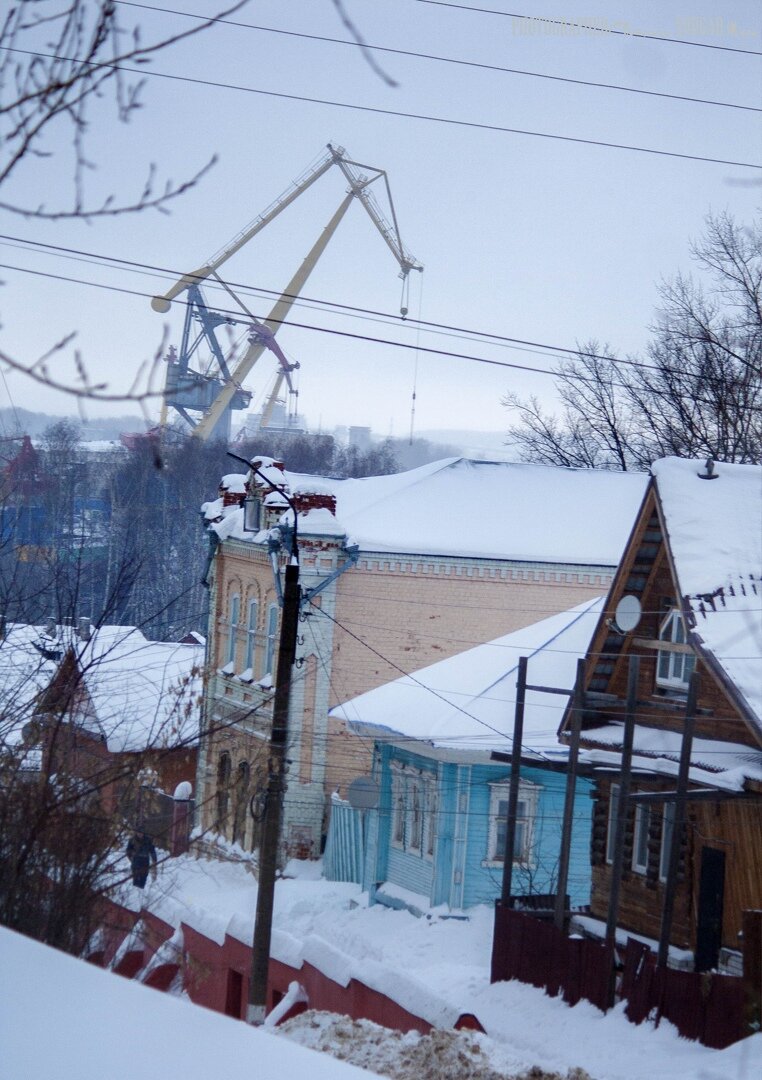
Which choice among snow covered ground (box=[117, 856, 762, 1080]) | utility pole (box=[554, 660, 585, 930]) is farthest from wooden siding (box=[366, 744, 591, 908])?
utility pole (box=[554, 660, 585, 930])

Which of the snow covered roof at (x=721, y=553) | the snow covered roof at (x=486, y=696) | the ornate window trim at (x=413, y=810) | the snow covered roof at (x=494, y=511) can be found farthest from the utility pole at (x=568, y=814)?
the snow covered roof at (x=494, y=511)

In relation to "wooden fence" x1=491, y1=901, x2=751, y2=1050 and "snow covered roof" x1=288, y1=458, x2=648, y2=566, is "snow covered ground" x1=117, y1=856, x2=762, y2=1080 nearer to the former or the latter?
"wooden fence" x1=491, y1=901, x2=751, y2=1050

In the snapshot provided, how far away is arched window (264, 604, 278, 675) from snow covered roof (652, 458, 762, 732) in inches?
320

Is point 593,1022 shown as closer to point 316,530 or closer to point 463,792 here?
point 463,792

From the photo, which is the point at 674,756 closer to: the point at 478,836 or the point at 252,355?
the point at 478,836

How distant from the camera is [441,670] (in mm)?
15578

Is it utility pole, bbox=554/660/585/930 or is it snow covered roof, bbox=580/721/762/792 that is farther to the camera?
utility pole, bbox=554/660/585/930

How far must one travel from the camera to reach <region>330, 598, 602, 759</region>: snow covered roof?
44.8 ft

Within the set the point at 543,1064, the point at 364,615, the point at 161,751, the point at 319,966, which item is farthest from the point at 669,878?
the point at 364,615

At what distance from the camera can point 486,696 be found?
14.4 m

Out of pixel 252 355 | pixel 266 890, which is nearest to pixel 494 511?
pixel 266 890

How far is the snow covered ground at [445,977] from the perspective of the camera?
24.6 feet

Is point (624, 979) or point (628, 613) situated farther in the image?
point (628, 613)

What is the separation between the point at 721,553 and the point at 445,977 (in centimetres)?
473
